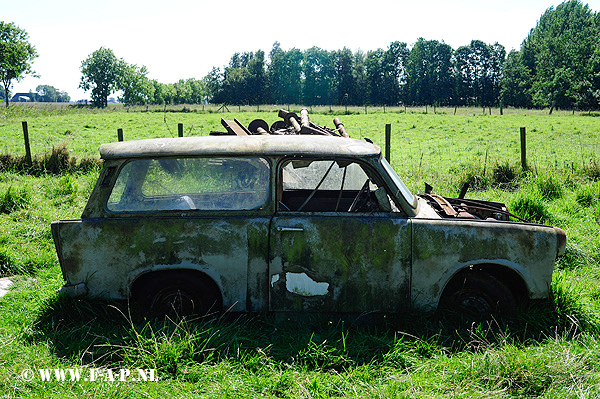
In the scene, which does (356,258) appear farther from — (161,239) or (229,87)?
(229,87)

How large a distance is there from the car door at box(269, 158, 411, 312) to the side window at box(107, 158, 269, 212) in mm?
278

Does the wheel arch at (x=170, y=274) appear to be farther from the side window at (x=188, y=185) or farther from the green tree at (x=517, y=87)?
the green tree at (x=517, y=87)

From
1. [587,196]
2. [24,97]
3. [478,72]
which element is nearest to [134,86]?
[478,72]

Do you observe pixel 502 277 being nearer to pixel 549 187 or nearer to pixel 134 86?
pixel 549 187

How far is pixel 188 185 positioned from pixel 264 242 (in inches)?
32.8

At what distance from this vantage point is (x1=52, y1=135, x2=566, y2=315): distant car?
375 cm

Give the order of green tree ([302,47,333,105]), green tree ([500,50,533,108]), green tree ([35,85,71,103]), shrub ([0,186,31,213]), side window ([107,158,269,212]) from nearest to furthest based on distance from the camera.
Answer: side window ([107,158,269,212]), shrub ([0,186,31,213]), green tree ([500,50,533,108]), green tree ([302,47,333,105]), green tree ([35,85,71,103])

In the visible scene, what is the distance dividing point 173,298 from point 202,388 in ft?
3.19

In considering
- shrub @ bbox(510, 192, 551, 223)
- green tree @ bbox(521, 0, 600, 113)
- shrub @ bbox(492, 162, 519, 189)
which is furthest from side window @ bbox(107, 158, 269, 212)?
green tree @ bbox(521, 0, 600, 113)

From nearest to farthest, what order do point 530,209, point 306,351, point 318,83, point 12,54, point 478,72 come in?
1. point 306,351
2. point 530,209
3. point 12,54
4. point 478,72
5. point 318,83

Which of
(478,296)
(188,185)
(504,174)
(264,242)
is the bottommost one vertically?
(478,296)

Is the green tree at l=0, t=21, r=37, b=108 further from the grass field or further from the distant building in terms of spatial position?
the distant building

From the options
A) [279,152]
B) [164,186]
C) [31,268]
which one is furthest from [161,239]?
[31,268]

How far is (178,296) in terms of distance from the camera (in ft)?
12.9
